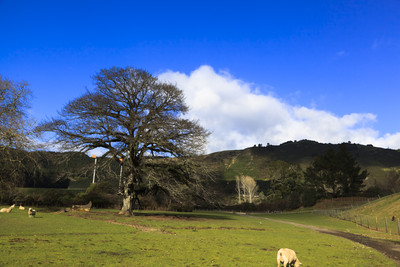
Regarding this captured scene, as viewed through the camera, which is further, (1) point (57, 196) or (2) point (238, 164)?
(2) point (238, 164)

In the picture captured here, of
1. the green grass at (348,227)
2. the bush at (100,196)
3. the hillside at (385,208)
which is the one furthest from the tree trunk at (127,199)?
the hillside at (385,208)

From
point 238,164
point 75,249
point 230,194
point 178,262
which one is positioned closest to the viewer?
point 178,262

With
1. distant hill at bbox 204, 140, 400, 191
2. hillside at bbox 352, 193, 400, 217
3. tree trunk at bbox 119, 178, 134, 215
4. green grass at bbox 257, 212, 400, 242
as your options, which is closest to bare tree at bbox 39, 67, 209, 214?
tree trunk at bbox 119, 178, 134, 215

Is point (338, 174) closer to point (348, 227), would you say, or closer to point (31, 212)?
point (348, 227)

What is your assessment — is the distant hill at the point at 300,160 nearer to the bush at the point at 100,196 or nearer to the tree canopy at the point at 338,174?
the tree canopy at the point at 338,174

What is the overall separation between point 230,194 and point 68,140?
8917cm

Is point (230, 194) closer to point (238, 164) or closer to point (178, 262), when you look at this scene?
point (238, 164)

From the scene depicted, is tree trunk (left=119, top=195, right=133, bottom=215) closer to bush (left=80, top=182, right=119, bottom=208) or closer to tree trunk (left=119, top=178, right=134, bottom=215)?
tree trunk (left=119, top=178, right=134, bottom=215)

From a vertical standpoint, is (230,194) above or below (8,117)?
below

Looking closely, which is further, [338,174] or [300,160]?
[300,160]

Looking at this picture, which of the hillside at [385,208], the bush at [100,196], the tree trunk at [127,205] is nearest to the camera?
the tree trunk at [127,205]

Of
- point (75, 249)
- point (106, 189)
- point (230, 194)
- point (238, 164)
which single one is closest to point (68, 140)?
point (75, 249)

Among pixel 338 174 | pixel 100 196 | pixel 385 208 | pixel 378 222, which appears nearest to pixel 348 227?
pixel 378 222

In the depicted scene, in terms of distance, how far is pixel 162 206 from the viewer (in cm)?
5147
